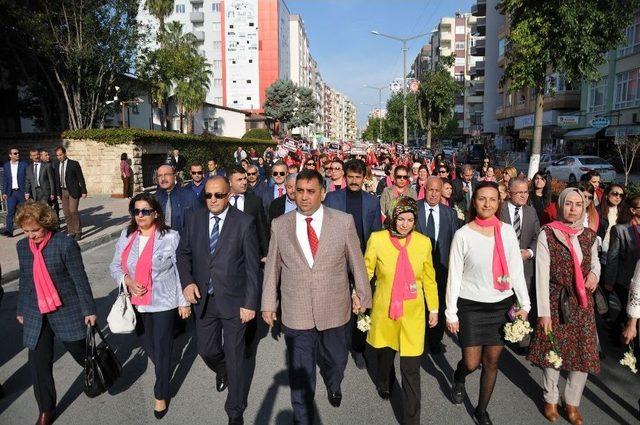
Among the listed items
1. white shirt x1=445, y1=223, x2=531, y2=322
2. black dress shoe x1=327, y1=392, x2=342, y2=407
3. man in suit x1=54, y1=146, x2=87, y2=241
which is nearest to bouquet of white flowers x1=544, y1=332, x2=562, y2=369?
white shirt x1=445, y1=223, x2=531, y2=322

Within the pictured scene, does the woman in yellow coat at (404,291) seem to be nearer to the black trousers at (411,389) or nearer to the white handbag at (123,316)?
the black trousers at (411,389)

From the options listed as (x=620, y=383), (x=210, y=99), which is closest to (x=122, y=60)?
(x=620, y=383)

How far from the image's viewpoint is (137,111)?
36.8 m

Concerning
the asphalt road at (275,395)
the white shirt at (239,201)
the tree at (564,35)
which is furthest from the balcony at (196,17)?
the asphalt road at (275,395)

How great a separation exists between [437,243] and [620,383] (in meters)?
2.04

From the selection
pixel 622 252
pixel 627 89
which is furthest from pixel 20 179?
pixel 627 89

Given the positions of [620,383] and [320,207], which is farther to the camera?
[620,383]

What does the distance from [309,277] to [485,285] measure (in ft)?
4.25

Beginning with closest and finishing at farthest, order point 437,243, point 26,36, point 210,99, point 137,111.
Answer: point 437,243
point 26,36
point 137,111
point 210,99

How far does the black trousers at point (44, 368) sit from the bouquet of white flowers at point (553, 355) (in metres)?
3.56

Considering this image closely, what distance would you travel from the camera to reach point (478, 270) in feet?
11.5

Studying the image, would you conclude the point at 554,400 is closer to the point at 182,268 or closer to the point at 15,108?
the point at 182,268

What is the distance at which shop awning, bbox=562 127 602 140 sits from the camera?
34.0 metres

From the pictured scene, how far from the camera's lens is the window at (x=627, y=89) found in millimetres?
30734
